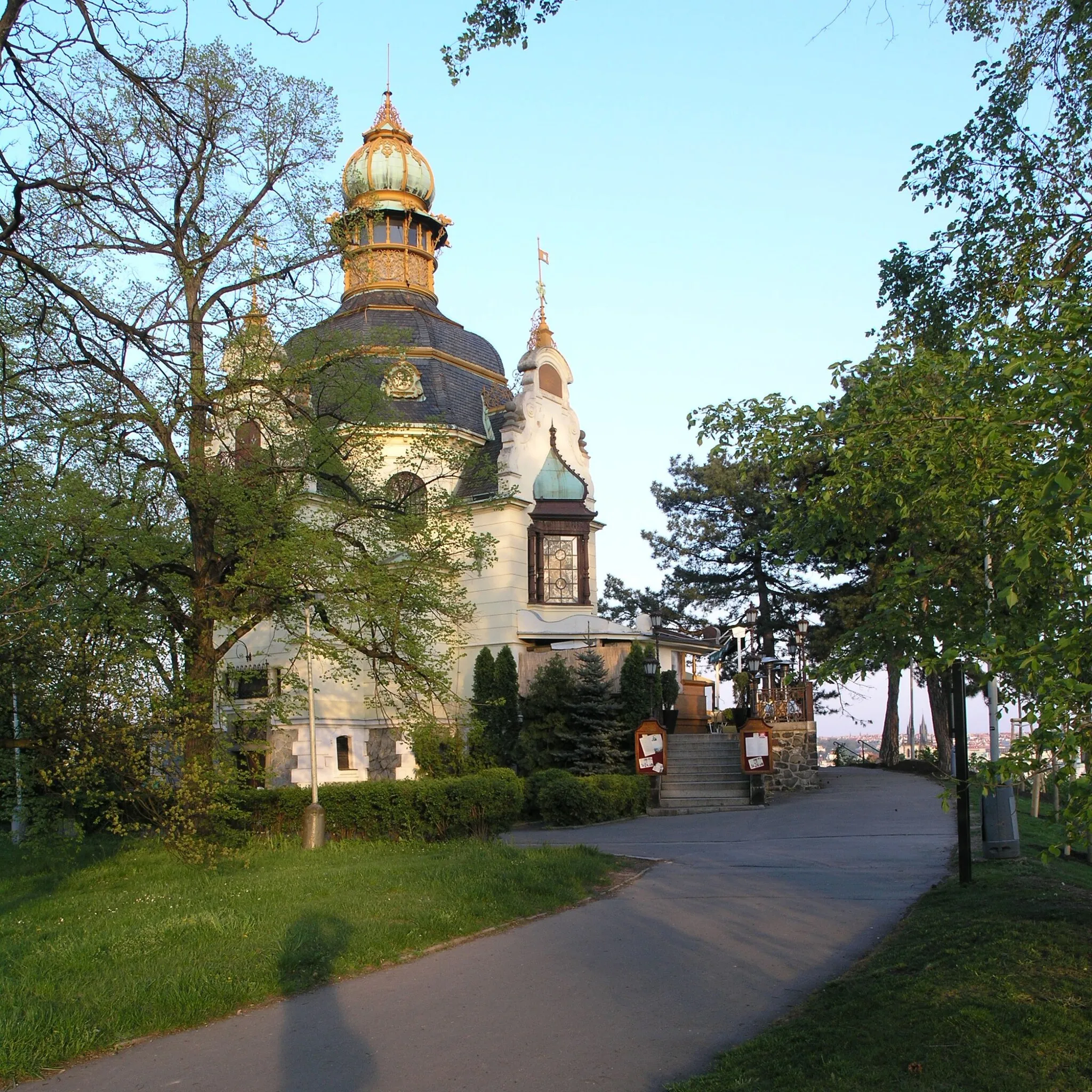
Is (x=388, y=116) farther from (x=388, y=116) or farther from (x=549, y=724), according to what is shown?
(x=549, y=724)

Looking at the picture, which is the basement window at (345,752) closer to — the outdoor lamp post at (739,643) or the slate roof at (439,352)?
the slate roof at (439,352)

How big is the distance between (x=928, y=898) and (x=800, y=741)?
54.2 ft

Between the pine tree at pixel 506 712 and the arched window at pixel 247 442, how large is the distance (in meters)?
10.5

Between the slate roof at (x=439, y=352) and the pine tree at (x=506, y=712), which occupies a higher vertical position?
the slate roof at (x=439, y=352)

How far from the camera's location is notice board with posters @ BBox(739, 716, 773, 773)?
22688mm

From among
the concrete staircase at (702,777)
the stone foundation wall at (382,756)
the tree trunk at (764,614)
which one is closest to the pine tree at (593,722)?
the concrete staircase at (702,777)

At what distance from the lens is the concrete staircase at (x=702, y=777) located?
22781 millimetres

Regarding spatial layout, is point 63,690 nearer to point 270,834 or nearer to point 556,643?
Answer: point 270,834

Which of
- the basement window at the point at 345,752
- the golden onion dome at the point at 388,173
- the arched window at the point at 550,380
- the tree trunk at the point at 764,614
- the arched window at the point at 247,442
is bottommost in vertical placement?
the basement window at the point at 345,752

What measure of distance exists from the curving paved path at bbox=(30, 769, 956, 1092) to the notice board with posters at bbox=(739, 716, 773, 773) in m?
9.70

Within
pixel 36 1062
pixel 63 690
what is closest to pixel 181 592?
pixel 63 690

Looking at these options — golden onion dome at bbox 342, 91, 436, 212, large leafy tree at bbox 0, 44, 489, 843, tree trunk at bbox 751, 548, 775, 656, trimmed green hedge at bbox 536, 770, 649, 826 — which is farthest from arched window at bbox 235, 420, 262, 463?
tree trunk at bbox 751, 548, 775, 656

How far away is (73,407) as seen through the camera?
498 inches

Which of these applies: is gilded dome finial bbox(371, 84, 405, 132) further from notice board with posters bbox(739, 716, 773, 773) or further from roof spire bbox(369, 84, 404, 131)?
notice board with posters bbox(739, 716, 773, 773)
